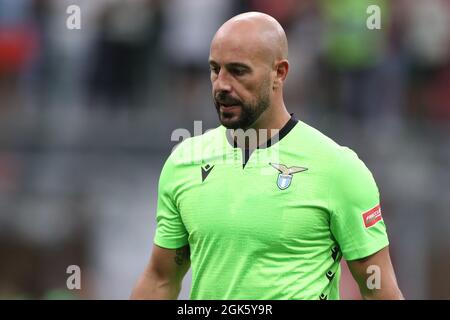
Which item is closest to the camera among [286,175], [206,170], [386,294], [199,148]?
[386,294]

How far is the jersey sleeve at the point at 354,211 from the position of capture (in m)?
5.50

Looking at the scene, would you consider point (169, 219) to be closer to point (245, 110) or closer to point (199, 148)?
point (199, 148)

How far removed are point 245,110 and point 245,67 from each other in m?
0.20

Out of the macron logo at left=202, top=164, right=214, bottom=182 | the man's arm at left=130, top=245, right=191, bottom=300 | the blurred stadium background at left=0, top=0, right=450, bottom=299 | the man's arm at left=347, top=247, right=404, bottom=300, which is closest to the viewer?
the man's arm at left=347, top=247, right=404, bottom=300

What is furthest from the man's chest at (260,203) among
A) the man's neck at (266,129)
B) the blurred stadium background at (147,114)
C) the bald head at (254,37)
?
the blurred stadium background at (147,114)

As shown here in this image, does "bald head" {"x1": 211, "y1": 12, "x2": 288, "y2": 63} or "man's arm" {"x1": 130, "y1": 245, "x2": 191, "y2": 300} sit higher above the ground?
"bald head" {"x1": 211, "y1": 12, "x2": 288, "y2": 63}

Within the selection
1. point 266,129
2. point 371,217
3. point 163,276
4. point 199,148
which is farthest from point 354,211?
point 163,276

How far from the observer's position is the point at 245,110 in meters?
5.56

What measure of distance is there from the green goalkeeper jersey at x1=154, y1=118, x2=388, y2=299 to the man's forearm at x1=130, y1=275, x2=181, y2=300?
252mm

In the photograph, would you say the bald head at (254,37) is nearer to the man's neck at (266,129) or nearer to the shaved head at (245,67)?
the shaved head at (245,67)

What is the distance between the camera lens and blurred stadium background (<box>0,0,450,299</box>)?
10617 millimetres

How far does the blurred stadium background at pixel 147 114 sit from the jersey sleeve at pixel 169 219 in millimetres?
4275

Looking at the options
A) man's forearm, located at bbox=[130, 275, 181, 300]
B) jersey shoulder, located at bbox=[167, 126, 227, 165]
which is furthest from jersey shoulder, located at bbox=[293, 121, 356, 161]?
man's forearm, located at bbox=[130, 275, 181, 300]

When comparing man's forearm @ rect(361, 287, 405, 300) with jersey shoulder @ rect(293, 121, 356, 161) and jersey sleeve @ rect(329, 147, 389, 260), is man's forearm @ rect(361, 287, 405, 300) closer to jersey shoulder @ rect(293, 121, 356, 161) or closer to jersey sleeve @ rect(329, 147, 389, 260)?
jersey sleeve @ rect(329, 147, 389, 260)
